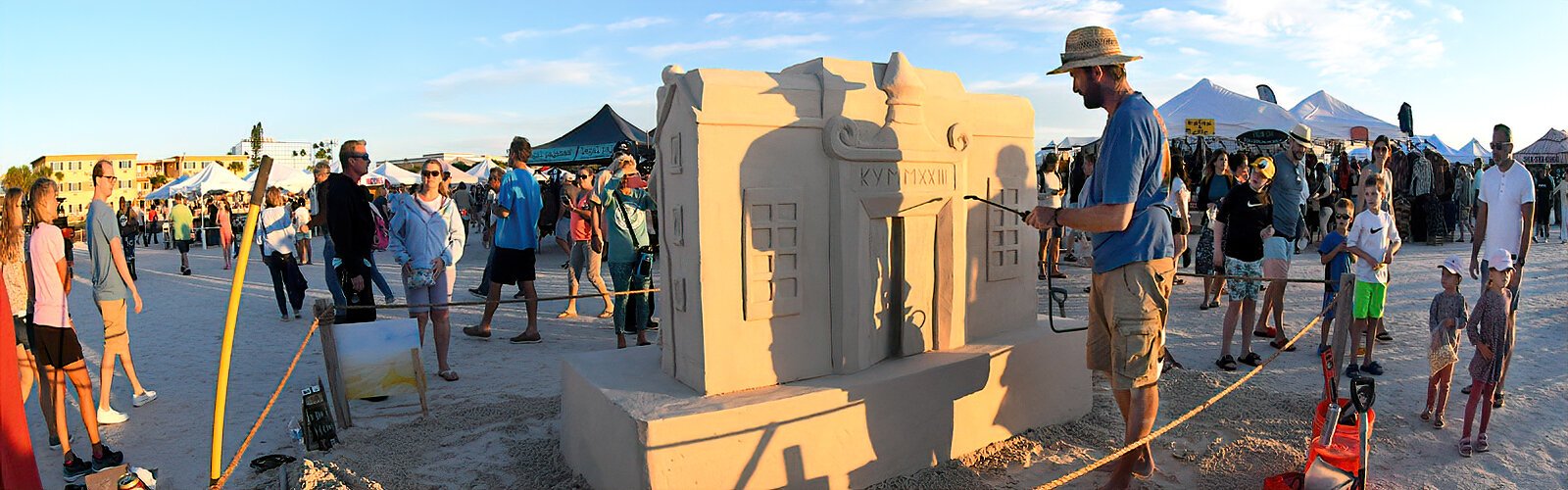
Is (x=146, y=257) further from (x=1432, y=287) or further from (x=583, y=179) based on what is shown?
(x=1432, y=287)

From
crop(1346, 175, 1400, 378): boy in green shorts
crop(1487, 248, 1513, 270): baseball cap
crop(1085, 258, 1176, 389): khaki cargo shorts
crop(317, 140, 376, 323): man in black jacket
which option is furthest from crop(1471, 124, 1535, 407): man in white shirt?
crop(317, 140, 376, 323): man in black jacket

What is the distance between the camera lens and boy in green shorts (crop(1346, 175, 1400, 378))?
589cm

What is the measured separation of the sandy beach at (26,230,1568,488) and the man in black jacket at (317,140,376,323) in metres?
0.84

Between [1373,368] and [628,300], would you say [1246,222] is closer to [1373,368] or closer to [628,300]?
[1373,368]

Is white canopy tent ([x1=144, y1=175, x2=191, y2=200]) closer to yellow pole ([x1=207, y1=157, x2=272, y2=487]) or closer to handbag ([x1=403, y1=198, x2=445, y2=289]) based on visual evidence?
handbag ([x1=403, y1=198, x2=445, y2=289])

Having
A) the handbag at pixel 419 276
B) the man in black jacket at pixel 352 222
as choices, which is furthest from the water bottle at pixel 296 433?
the handbag at pixel 419 276

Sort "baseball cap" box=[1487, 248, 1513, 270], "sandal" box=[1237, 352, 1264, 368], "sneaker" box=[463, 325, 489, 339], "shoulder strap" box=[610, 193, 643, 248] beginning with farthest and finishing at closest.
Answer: "sneaker" box=[463, 325, 489, 339] → "shoulder strap" box=[610, 193, 643, 248] → "sandal" box=[1237, 352, 1264, 368] → "baseball cap" box=[1487, 248, 1513, 270]

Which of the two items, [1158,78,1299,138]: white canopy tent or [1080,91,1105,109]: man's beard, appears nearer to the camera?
[1080,91,1105,109]: man's beard

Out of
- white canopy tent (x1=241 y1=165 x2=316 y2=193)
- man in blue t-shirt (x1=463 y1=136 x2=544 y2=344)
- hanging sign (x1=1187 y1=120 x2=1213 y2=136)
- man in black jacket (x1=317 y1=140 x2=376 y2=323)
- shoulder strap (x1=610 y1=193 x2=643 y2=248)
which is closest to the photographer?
man in black jacket (x1=317 y1=140 x2=376 y2=323)

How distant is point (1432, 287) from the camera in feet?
31.9

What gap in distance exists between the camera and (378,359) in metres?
5.12

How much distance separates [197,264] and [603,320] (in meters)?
12.6

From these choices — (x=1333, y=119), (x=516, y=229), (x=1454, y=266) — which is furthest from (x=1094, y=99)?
(x=1333, y=119)


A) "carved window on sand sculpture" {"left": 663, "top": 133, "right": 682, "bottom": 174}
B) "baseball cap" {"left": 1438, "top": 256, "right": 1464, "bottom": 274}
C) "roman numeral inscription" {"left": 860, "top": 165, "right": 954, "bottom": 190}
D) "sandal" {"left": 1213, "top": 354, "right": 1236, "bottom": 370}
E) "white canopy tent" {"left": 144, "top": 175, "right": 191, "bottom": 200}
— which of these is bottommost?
"sandal" {"left": 1213, "top": 354, "right": 1236, "bottom": 370}
